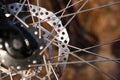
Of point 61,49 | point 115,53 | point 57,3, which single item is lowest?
point 115,53

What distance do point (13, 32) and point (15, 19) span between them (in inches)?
7.1

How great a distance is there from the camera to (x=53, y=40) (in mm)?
948

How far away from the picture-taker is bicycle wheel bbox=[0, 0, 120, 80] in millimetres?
818

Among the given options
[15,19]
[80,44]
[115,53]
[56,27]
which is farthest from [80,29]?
[15,19]

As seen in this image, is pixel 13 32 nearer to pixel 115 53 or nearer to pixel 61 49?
pixel 61 49

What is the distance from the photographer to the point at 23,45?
0.80 m

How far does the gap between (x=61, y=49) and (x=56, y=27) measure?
0.26 ft

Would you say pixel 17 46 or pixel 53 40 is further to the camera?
pixel 53 40

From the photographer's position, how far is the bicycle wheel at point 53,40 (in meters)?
0.82

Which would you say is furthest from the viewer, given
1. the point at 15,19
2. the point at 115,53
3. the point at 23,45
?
the point at 115,53

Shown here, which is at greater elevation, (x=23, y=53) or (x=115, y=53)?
(x=23, y=53)

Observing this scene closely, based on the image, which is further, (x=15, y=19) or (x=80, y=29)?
(x=80, y=29)

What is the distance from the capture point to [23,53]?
81 centimetres

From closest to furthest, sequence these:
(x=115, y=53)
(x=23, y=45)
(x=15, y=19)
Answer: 1. (x=23, y=45)
2. (x=15, y=19)
3. (x=115, y=53)
